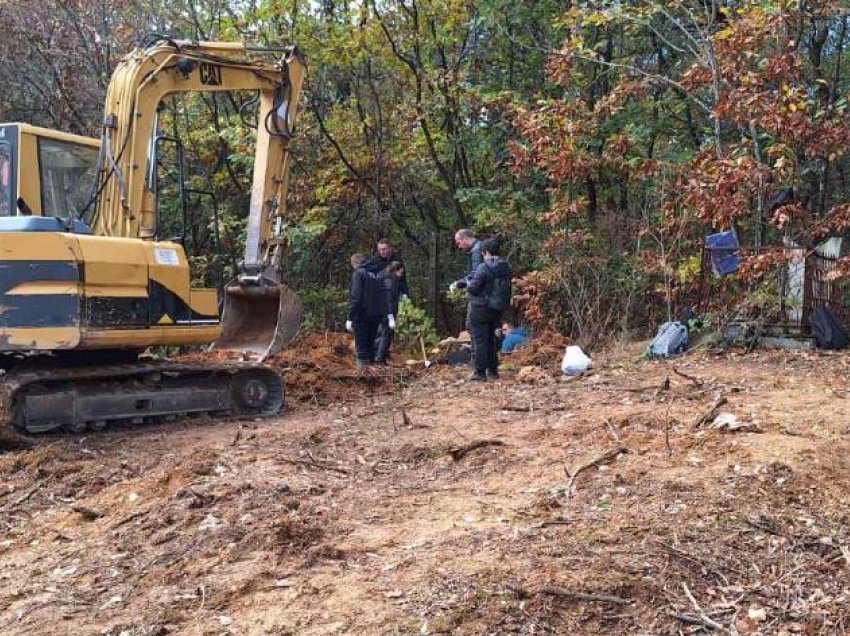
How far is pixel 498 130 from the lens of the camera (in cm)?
1650

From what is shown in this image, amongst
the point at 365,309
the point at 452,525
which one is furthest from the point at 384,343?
the point at 452,525

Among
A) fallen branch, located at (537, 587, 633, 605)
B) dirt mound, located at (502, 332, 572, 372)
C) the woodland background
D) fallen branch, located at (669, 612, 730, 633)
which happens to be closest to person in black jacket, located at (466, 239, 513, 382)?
dirt mound, located at (502, 332, 572, 372)

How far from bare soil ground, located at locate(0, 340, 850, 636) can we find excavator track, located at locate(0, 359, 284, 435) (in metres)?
0.25

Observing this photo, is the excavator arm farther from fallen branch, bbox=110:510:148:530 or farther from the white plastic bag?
fallen branch, bbox=110:510:148:530

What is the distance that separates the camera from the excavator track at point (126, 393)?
7.81 meters

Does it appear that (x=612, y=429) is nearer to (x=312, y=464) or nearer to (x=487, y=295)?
(x=312, y=464)

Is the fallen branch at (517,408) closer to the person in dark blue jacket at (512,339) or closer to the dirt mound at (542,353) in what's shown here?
Answer: the dirt mound at (542,353)

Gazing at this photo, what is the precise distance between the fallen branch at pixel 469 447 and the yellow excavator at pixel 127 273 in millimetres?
3236

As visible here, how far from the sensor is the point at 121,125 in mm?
8688

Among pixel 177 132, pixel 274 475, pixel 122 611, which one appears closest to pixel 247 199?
pixel 177 132

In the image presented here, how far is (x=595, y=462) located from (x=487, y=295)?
16.1 feet

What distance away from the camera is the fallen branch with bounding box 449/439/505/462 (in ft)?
22.0

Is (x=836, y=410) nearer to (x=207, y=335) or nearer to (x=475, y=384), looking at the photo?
(x=475, y=384)

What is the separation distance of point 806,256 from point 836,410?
493 centimetres
